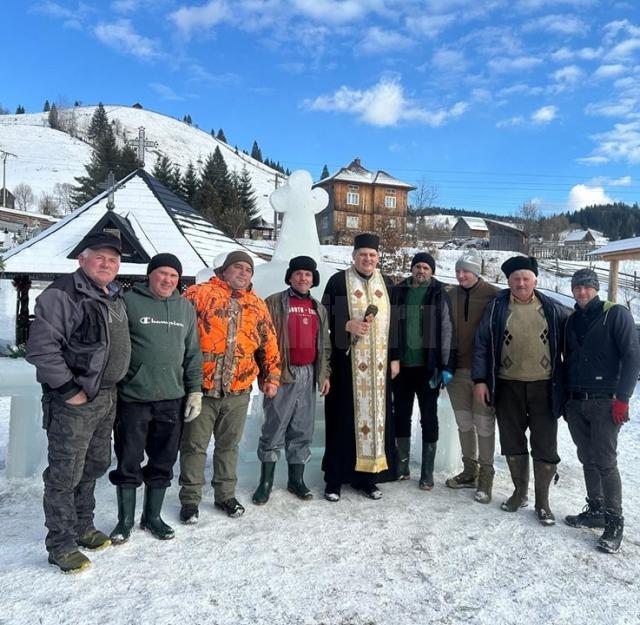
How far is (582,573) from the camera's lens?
281 cm

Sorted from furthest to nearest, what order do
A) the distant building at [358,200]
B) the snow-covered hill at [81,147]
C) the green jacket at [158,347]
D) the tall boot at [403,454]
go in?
the snow-covered hill at [81,147], the distant building at [358,200], the tall boot at [403,454], the green jacket at [158,347]

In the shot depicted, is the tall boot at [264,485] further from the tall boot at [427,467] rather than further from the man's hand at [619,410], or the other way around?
the man's hand at [619,410]

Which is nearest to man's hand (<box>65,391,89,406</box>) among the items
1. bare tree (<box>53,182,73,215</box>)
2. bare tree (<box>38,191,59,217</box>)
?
bare tree (<box>38,191,59,217</box>)

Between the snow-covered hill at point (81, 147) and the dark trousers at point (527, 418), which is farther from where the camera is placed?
the snow-covered hill at point (81, 147)

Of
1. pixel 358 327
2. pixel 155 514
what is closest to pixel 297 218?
pixel 358 327

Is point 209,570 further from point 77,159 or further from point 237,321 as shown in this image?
point 77,159

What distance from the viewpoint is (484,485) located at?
3.77m

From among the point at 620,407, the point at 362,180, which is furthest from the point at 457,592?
the point at 362,180

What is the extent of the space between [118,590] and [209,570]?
1.51 feet

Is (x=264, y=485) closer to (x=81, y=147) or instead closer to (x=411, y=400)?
(x=411, y=400)

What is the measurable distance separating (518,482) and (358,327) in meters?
1.62

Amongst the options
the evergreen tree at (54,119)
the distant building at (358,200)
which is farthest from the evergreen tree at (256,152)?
the distant building at (358,200)

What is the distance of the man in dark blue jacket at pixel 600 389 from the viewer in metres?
3.11

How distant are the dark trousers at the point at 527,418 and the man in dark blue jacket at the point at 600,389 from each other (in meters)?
0.15
